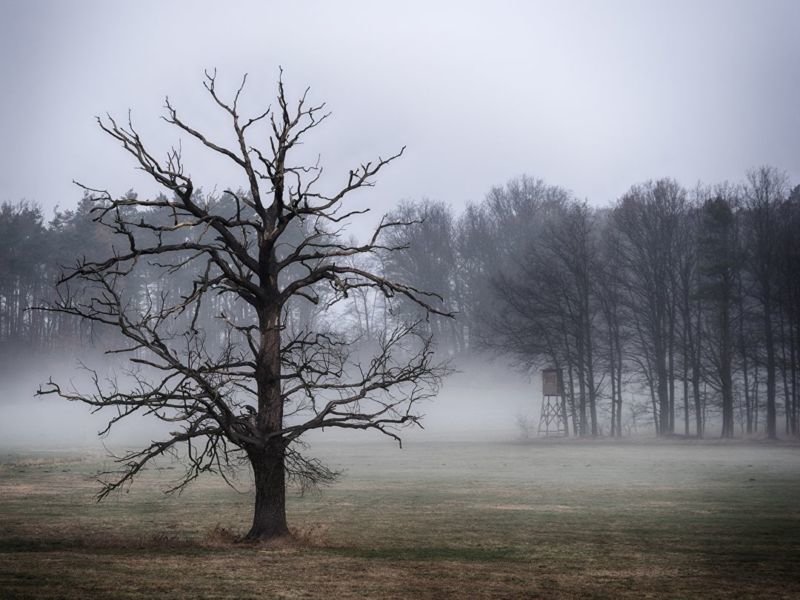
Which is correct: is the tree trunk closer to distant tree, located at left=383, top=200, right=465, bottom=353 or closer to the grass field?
the grass field

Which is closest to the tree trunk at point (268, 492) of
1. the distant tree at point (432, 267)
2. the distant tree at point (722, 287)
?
the distant tree at point (722, 287)

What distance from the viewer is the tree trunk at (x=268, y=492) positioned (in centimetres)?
1667

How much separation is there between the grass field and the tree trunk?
1.72ft

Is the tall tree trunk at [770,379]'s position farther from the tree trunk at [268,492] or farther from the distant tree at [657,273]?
the tree trunk at [268,492]

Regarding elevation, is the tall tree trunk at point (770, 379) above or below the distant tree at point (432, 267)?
below

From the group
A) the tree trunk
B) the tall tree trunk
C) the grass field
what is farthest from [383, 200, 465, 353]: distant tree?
the tree trunk

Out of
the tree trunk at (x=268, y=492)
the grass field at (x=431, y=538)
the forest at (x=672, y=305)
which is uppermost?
the forest at (x=672, y=305)

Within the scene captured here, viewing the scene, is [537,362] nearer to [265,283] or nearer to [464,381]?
[464,381]

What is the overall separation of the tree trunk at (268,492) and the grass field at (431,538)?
52 centimetres

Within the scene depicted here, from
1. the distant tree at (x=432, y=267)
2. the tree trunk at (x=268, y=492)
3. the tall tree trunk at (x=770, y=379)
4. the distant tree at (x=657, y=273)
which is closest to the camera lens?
the tree trunk at (x=268, y=492)

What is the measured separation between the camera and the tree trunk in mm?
16672

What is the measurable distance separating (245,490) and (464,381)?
63361 mm

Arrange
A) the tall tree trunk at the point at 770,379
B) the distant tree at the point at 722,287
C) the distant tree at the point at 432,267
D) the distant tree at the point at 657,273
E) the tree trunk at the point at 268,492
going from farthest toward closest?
1. the distant tree at the point at 432,267
2. the distant tree at the point at 657,273
3. the distant tree at the point at 722,287
4. the tall tree trunk at the point at 770,379
5. the tree trunk at the point at 268,492

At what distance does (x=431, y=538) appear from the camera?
59.5ft
